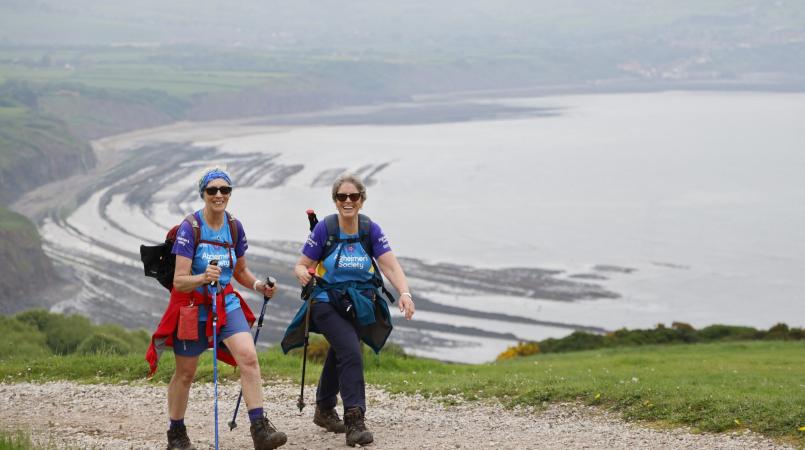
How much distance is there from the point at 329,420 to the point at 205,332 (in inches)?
81.7

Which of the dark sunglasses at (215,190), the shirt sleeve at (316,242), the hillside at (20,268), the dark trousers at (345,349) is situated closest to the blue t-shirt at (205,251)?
the dark sunglasses at (215,190)

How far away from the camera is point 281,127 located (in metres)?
166

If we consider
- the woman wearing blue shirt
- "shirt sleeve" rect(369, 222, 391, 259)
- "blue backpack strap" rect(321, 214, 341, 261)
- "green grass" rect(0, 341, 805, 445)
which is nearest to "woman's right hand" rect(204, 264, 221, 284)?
the woman wearing blue shirt

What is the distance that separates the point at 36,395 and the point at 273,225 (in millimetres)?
69289

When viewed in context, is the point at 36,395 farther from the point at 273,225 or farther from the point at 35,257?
the point at 273,225

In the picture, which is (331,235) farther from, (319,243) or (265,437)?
(265,437)

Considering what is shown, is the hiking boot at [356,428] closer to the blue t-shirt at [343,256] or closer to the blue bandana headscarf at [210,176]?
the blue t-shirt at [343,256]

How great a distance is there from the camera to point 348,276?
35.5ft

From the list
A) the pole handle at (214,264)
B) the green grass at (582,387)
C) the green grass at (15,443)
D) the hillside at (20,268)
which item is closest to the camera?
the green grass at (15,443)

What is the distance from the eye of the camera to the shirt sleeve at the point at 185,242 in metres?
9.81

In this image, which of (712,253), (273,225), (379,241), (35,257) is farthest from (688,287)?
(379,241)

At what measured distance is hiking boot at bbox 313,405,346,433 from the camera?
11.4m

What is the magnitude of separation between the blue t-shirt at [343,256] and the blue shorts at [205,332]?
3.38 ft

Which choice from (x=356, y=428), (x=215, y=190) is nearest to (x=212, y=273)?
(x=215, y=190)
